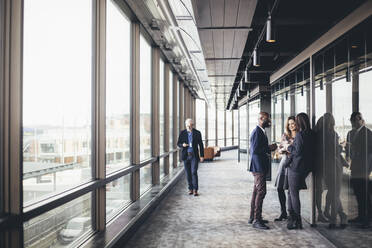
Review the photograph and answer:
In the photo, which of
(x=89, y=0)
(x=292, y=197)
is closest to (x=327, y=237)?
(x=292, y=197)

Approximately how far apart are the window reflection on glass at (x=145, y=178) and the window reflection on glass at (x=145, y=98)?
0.25 metres

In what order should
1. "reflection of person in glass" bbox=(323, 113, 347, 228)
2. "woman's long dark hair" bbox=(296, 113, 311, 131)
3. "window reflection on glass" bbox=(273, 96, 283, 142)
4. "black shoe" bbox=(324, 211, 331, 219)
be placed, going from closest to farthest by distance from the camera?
"reflection of person in glass" bbox=(323, 113, 347, 228) → "black shoe" bbox=(324, 211, 331, 219) → "woman's long dark hair" bbox=(296, 113, 311, 131) → "window reflection on glass" bbox=(273, 96, 283, 142)

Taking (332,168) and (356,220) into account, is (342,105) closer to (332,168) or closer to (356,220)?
(332,168)

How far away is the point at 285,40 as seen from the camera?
7207mm

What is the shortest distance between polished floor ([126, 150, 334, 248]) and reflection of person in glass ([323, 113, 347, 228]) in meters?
0.45

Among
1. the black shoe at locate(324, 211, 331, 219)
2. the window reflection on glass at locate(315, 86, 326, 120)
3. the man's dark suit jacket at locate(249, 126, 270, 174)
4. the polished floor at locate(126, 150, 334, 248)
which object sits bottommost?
the polished floor at locate(126, 150, 334, 248)

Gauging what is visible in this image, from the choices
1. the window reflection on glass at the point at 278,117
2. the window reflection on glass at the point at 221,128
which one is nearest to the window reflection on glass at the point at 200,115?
the window reflection on glass at the point at 221,128

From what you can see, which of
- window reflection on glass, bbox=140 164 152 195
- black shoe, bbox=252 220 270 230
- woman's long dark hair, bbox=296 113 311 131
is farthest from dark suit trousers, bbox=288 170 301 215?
window reflection on glass, bbox=140 164 152 195

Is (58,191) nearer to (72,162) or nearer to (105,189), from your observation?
(72,162)

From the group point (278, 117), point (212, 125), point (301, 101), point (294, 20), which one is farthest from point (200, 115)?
point (301, 101)

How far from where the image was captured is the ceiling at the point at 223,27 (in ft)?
13.4

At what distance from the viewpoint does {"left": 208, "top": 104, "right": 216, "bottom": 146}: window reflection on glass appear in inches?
832

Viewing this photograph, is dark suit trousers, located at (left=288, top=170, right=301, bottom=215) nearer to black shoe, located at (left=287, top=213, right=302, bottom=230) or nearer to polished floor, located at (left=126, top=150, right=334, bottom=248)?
black shoe, located at (left=287, top=213, right=302, bottom=230)

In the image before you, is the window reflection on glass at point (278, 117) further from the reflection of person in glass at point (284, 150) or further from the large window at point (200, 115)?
the large window at point (200, 115)
